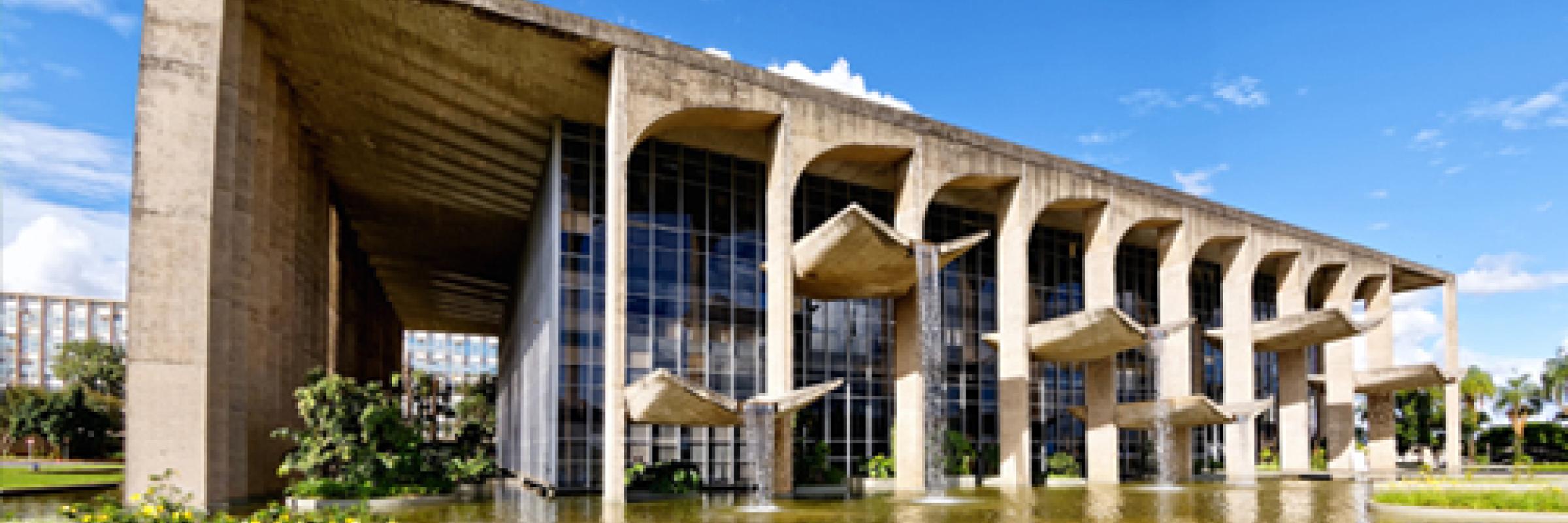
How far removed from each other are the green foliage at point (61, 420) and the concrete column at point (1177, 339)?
57.3 m

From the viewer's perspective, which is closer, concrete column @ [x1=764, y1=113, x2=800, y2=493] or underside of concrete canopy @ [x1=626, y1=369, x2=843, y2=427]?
underside of concrete canopy @ [x1=626, y1=369, x2=843, y2=427]

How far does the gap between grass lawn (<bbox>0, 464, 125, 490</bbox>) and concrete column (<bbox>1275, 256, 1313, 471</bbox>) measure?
43105 millimetres

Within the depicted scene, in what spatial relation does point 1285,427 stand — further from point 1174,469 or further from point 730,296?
point 730,296

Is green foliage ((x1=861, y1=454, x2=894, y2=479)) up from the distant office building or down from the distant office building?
down

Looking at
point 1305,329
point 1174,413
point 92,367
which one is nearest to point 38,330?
point 92,367

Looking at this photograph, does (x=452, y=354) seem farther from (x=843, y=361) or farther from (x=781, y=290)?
(x=781, y=290)

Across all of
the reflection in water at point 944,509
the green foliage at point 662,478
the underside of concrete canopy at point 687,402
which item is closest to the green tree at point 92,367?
the reflection in water at point 944,509

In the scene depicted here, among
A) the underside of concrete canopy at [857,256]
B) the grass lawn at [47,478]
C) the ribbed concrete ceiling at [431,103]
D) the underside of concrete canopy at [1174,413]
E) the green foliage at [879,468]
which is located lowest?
the grass lawn at [47,478]

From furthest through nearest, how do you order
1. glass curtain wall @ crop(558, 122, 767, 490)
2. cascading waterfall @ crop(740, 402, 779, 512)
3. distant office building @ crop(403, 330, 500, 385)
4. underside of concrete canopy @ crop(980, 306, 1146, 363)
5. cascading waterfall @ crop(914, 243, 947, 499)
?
distant office building @ crop(403, 330, 500, 385)
underside of concrete canopy @ crop(980, 306, 1146, 363)
glass curtain wall @ crop(558, 122, 767, 490)
cascading waterfall @ crop(914, 243, 947, 499)
cascading waterfall @ crop(740, 402, 779, 512)

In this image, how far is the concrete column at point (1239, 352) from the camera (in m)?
38.9

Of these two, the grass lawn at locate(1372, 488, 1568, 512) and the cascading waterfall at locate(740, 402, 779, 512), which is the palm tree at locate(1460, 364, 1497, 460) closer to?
the grass lawn at locate(1372, 488, 1568, 512)

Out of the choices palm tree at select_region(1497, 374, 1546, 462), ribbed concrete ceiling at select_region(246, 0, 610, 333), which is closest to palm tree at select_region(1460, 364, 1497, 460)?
palm tree at select_region(1497, 374, 1546, 462)

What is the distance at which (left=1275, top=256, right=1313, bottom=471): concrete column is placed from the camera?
140 feet

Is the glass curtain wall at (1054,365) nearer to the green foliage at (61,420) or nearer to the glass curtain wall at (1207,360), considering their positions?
the glass curtain wall at (1207,360)
